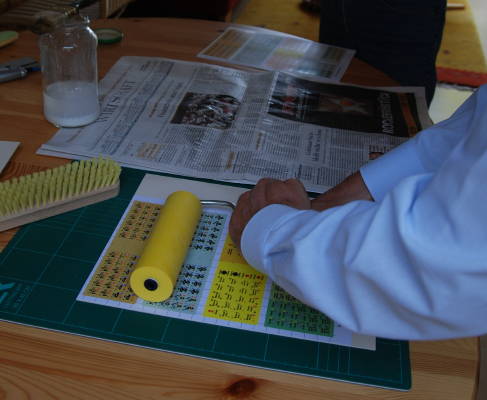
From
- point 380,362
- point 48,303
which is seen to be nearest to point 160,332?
point 48,303

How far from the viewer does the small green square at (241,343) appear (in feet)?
1.93

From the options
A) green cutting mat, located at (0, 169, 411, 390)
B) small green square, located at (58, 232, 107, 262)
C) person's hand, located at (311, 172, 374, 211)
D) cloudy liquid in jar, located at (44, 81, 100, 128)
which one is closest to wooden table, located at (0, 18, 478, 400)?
green cutting mat, located at (0, 169, 411, 390)

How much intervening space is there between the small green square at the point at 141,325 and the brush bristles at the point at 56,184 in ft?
0.76

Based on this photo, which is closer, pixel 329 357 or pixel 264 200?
pixel 329 357

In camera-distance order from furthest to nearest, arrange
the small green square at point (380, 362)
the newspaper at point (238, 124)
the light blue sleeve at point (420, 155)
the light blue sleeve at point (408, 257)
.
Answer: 1. the newspaper at point (238, 124)
2. the light blue sleeve at point (420, 155)
3. the small green square at point (380, 362)
4. the light blue sleeve at point (408, 257)

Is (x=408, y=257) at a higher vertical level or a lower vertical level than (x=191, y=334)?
higher

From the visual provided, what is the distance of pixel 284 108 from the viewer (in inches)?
41.9

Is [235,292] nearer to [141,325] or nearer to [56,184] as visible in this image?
[141,325]

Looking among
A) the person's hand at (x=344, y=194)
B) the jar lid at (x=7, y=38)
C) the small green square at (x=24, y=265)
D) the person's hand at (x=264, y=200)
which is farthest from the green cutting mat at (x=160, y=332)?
the jar lid at (x=7, y=38)

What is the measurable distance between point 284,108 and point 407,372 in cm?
61

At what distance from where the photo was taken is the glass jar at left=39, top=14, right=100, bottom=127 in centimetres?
95

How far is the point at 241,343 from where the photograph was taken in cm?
60

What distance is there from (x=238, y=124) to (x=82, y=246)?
0.41 meters

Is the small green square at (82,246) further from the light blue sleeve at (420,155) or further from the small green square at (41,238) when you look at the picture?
the light blue sleeve at (420,155)
